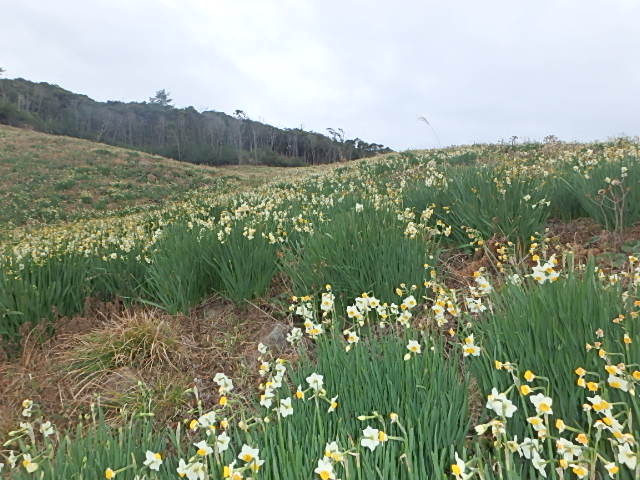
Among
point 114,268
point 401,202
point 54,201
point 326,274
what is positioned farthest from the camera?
point 54,201

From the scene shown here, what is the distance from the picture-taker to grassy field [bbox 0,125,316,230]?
16797 mm

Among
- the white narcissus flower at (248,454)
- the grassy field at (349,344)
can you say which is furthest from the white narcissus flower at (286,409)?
the white narcissus flower at (248,454)

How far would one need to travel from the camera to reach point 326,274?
2957mm

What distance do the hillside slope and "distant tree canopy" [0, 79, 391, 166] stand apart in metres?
29.1

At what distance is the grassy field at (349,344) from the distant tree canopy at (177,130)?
186ft

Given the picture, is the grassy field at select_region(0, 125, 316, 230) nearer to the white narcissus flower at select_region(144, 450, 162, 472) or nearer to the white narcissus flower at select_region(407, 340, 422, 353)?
the white narcissus flower at select_region(144, 450, 162, 472)

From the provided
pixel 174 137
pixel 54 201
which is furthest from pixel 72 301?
pixel 174 137

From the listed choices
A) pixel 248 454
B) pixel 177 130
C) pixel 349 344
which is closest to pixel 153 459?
pixel 248 454

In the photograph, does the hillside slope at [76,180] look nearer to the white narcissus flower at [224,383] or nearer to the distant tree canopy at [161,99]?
the white narcissus flower at [224,383]

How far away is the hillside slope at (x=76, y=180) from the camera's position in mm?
16953

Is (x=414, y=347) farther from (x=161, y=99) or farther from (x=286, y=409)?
(x=161, y=99)

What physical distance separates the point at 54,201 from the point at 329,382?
20.4 m

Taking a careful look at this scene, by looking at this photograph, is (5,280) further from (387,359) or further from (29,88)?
(29,88)

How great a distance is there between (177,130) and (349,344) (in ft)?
283
